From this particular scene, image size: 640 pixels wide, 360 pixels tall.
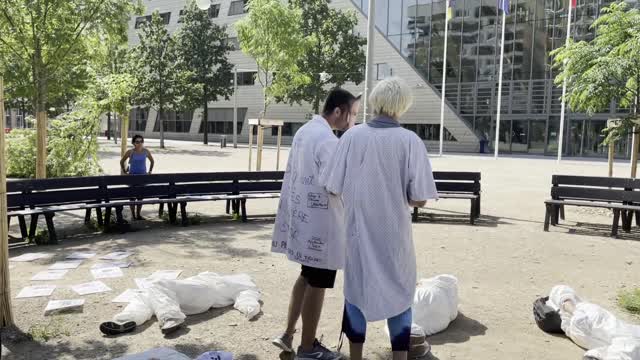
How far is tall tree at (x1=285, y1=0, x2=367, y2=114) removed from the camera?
37.4 metres

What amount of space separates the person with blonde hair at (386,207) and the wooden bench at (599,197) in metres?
6.62

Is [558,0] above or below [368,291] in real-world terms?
above

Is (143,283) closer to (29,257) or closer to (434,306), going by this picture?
(29,257)

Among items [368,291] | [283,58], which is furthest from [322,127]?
[283,58]

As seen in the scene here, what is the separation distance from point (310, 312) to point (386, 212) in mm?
968

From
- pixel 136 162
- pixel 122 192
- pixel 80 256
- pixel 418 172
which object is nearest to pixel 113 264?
pixel 80 256

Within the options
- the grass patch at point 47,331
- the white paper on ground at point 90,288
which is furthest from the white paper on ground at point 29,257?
the grass patch at point 47,331

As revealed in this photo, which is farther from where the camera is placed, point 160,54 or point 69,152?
point 160,54

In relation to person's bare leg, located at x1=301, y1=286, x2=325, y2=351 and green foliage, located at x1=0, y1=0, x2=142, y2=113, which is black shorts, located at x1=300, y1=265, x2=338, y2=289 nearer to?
person's bare leg, located at x1=301, y1=286, x2=325, y2=351

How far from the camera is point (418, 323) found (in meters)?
4.04

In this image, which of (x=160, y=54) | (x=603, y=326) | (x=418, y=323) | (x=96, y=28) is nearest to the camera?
(x=603, y=326)

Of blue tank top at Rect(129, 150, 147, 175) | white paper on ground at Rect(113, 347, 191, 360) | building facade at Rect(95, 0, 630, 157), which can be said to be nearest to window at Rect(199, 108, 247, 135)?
building facade at Rect(95, 0, 630, 157)

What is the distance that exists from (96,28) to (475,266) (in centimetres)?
722

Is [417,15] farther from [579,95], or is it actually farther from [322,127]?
[322,127]
